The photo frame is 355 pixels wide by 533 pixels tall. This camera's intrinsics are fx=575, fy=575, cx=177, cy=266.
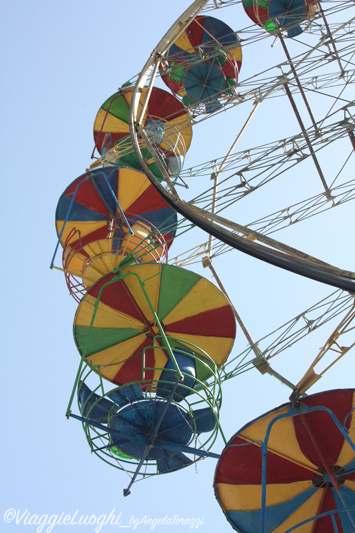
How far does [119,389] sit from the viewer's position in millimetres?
9227

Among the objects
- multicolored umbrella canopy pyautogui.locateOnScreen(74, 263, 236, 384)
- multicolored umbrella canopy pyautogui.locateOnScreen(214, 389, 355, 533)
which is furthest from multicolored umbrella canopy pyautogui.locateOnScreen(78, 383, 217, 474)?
multicolored umbrella canopy pyautogui.locateOnScreen(74, 263, 236, 384)

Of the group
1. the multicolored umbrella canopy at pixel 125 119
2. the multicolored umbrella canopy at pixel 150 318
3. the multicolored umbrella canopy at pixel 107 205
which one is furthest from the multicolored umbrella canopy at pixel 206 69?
the multicolored umbrella canopy at pixel 150 318

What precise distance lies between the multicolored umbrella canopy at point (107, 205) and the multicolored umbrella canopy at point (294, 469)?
5342mm

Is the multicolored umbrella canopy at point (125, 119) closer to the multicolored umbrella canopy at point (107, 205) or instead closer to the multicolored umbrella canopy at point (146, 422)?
the multicolored umbrella canopy at point (107, 205)

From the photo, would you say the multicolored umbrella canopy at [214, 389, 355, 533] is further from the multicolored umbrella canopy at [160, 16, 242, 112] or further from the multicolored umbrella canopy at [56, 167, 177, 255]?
the multicolored umbrella canopy at [160, 16, 242, 112]

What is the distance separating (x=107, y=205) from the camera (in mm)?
13070

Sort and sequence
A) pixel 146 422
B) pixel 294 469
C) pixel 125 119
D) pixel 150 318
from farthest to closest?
pixel 125 119
pixel 150 318
pixel 146 422
pixel 294 469

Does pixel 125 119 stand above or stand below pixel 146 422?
above

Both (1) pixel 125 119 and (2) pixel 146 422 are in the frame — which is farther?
(1) pixel 125 119

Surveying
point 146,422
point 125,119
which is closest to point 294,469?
point 146,422

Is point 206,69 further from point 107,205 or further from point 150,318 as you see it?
point 150,318

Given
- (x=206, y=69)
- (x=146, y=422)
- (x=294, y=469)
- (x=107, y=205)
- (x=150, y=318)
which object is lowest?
(x=146, y=422)

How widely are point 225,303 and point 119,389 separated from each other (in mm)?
2652

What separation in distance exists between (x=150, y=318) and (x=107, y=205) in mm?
3453
